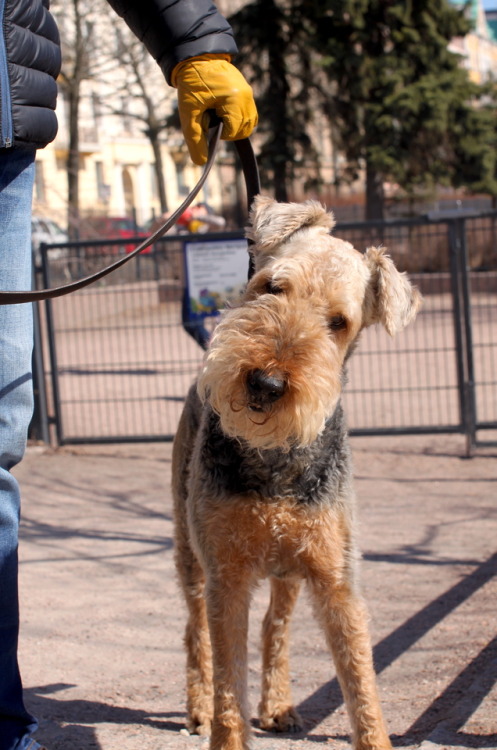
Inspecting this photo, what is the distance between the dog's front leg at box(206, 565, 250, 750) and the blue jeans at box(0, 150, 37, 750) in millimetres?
534

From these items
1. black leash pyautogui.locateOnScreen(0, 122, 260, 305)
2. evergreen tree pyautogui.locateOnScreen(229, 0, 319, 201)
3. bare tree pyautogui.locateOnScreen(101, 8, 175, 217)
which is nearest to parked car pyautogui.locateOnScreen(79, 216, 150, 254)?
bare tree pyautogui.locateOnScreen(101, 8, 175, 217)

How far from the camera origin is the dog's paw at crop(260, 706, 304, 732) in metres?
2.95

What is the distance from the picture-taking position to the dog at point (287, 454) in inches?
86.9

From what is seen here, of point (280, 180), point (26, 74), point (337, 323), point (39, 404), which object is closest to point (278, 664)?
point (337, 323)

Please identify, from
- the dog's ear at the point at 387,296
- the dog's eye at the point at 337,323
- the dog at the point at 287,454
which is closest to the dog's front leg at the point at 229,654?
the dog at the point at 287,454

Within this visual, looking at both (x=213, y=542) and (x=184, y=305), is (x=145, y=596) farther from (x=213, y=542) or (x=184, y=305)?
(x=184, y=305)

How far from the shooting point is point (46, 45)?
2.29 m

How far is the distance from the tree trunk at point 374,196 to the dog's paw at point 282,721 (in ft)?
68.9

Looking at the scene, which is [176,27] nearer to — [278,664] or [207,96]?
[207,96]

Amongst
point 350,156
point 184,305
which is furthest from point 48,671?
point 350,156

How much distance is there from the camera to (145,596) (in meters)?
4.24

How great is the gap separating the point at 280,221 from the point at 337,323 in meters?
0.44

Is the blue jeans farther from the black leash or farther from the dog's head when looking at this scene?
the dog's head

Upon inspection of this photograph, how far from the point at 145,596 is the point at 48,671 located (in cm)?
92
